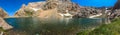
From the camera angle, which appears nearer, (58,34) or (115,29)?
(115,29)

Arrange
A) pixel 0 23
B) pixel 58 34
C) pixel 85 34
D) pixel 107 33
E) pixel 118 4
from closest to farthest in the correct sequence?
pixel 107 33
pixel 85 34
pixel 58 34
pixel 118 4
pixel 0 23

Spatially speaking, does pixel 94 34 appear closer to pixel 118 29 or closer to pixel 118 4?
pixel 118 29

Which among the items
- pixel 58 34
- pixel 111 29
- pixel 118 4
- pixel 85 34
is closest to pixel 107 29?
pixel 111 29

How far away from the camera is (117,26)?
1964cm

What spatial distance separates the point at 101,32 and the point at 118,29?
4.04 ft

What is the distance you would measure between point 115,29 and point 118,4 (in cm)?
3139

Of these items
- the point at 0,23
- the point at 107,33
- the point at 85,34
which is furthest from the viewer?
the point at 0,23

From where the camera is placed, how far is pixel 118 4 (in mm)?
49625

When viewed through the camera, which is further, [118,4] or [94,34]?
[118,4]

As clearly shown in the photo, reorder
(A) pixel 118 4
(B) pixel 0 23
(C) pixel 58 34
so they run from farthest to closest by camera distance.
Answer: (B) pixel 0 23, (A) pixel 118 4, (C) pixel 58 34

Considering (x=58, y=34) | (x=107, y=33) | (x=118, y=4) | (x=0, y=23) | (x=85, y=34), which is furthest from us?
(x=0, y=23)

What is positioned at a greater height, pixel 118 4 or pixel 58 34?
pixel 118 4

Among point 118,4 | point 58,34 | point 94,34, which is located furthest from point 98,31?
point 118,4

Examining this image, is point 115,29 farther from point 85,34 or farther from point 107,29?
point 85,34
